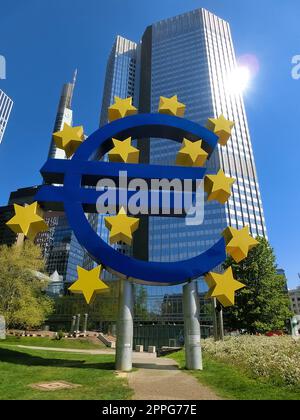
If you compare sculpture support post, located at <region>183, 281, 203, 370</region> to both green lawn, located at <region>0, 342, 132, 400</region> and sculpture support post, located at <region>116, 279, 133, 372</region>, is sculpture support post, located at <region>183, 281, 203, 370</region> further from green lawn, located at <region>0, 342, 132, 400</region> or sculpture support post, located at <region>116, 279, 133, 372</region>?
green lawn, located at <region>0, 342, 132, 400</region>

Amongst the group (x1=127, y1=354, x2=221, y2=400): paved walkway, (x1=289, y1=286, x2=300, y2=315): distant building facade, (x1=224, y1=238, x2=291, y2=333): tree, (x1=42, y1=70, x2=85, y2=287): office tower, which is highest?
(x1=42, y1=70, x2=85, y2=287): office tower

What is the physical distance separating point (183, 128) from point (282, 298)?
906 inches

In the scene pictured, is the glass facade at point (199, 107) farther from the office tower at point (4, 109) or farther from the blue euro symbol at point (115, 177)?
the office tower at point (4, 109)

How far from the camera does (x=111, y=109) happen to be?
56.5 ft

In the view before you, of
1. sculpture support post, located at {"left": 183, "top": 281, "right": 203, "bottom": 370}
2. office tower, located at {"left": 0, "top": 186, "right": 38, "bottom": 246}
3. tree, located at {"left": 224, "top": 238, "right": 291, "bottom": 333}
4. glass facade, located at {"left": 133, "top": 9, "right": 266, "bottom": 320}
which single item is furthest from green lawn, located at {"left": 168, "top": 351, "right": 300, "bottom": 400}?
office tower, located at {"left": 0, "top": 186, "right": 38, "bottom": 246}

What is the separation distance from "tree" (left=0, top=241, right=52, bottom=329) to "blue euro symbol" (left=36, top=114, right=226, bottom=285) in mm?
24414

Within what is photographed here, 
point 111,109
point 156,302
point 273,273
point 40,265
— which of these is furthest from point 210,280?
point 156,302

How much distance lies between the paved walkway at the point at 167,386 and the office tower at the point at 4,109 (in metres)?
194

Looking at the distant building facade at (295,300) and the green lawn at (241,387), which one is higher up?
the distant building facade at (295,300)

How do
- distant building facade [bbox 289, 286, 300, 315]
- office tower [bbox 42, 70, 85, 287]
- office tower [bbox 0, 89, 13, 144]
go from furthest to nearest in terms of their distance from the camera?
office tower [bbox 0, 89, 13, 144] → distant building facade [bbox 289, 286, 300, 315] → office tower [bbox 42, 70, 85, 287]

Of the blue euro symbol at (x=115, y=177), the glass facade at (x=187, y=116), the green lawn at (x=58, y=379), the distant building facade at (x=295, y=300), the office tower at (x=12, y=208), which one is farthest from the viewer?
the distant building facade at (x=295, y=300)

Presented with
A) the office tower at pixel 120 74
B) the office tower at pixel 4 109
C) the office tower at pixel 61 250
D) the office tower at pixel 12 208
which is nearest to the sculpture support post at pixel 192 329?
the office tower at pixel 61 250

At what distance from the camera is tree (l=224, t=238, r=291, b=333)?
2961cm

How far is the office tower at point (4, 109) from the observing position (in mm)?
183625
